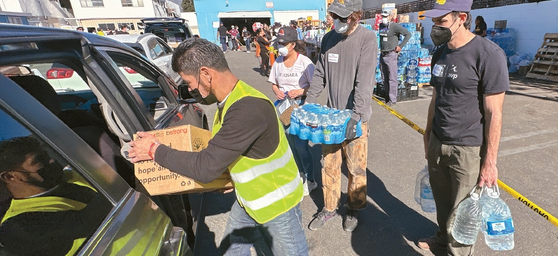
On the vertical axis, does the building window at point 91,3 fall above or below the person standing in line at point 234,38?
above

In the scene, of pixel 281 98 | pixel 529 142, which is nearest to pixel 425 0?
pixel 529 142

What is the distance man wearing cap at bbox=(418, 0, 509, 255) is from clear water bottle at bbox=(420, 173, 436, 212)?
1.47 ft

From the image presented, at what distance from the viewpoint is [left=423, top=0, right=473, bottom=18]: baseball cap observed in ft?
5.83

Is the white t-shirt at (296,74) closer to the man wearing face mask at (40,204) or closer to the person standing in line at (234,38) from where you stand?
the man wearing face mask at (40,204)

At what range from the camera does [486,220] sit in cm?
186

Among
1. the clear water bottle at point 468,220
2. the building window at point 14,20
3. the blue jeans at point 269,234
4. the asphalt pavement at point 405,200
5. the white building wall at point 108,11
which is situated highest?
the white building wall at point 108,11

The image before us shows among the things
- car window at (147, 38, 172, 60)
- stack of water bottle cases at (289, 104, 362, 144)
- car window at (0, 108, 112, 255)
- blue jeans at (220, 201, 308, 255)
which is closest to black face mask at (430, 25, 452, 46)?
stack of water bottle cases at (289, 104, 362, 144)

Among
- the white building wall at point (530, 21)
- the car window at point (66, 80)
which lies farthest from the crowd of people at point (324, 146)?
the white building wall at point (530, 21)

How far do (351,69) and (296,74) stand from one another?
38.2 inches

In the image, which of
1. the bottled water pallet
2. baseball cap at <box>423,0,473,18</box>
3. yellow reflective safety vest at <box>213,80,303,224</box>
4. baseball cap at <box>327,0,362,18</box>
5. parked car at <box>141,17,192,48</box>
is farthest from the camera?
parked car at <box>141,17,192,48</box>

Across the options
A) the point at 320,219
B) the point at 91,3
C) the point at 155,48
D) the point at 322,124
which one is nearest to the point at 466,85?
the point at 322,124

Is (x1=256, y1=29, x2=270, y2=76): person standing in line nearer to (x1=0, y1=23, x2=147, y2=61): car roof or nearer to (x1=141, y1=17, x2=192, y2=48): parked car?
(x1=141, y1=17, x2=192, y2=48): parked car

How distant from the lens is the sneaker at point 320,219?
2.82 metres

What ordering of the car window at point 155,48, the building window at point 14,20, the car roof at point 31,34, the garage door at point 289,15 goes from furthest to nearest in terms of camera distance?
the garage door at point 289,15 → the building window at point 14,20 → the car window at point 155,48 → the car roof at point 31,34
